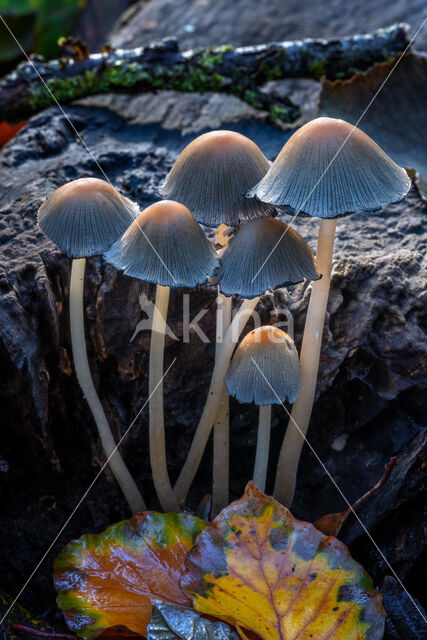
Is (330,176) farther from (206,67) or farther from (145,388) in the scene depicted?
(206,67)

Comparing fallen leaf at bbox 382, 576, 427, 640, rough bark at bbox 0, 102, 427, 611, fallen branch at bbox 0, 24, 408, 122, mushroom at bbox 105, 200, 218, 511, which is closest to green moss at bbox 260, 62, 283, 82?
fallen branch at bbox 0, 24, 408, 122

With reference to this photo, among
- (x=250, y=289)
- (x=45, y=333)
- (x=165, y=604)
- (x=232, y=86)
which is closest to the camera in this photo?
(x=165, y=604)

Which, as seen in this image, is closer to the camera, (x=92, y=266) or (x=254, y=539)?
(x=254, y=539)

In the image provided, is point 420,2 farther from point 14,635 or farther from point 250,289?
point 14,635

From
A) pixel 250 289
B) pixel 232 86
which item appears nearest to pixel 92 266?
pixel 250 289

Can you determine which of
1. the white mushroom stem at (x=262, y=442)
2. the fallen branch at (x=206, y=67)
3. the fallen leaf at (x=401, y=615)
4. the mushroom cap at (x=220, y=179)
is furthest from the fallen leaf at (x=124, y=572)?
the fallen branch at (x=206, y=67)

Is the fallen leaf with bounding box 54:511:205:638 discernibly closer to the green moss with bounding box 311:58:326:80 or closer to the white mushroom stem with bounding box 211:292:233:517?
the white mushroom stem with bounding box 211:292:233:517

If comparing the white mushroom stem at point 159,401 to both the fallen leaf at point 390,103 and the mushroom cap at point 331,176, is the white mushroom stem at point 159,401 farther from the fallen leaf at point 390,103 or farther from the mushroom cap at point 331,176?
the fallen leaf at point 390,103

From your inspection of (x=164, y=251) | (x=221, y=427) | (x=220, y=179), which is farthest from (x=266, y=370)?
(x=220, y=179)
